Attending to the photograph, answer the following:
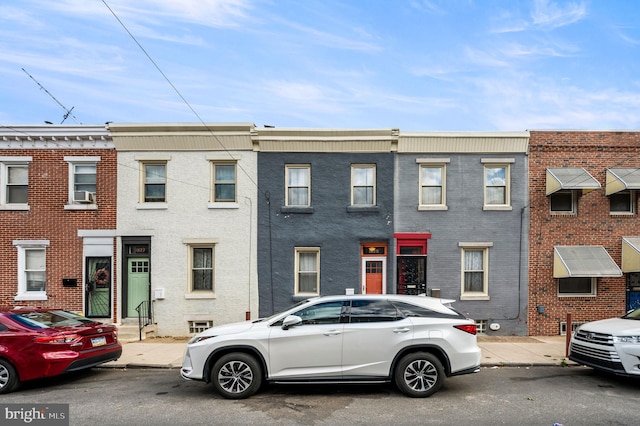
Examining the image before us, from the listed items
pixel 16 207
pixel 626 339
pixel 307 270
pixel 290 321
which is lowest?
pixel 626 339

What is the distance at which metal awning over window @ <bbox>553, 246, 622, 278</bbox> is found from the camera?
454 inches

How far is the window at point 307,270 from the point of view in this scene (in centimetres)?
1265

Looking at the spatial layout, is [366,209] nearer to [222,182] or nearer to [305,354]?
[222,182]

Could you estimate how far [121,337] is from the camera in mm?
11594

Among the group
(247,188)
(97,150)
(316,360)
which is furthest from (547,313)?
(97,150)

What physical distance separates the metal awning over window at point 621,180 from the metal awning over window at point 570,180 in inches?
27.2

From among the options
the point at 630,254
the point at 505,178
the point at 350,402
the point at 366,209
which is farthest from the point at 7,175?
the point at 630,254

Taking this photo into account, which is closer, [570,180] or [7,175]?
[570,180]

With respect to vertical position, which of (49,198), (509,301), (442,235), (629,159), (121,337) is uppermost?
(629,159)

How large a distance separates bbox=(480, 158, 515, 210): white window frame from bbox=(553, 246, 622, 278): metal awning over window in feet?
6.53

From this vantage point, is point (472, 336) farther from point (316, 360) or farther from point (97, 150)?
point (97, 150)

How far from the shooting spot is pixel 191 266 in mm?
12664

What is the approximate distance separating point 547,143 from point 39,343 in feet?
45.3

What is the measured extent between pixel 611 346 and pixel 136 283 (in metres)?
12.2
